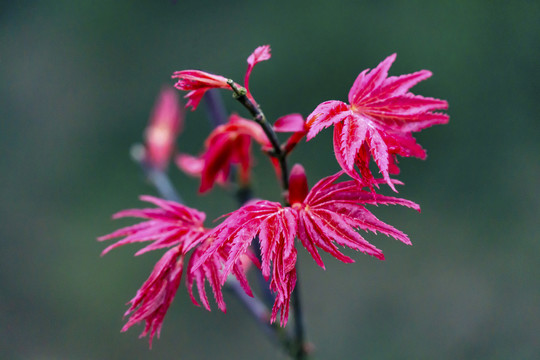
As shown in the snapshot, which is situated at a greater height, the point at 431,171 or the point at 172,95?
the point at 172,95

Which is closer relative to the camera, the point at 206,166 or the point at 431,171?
the point at 206,166

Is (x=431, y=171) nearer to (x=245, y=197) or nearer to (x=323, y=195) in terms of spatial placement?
(x=245, y=197)

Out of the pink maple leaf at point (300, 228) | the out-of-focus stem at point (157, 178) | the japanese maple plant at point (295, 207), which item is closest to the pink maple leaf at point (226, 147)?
the japanese maple plant at point (295, 207)

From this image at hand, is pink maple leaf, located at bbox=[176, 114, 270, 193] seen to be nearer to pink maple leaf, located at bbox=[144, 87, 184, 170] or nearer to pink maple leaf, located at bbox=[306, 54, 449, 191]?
pink maple leaf, located at bbox=[306, 54, 449, 191]

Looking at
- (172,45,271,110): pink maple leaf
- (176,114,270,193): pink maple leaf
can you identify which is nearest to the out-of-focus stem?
(176,114,270,193): pink maple leaf

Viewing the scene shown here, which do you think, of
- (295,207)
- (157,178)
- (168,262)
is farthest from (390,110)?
(157,178)

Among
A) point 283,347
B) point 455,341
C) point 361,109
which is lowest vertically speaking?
point 455,341

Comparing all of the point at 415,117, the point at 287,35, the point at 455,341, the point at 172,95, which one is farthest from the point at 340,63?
the point at 415,117
